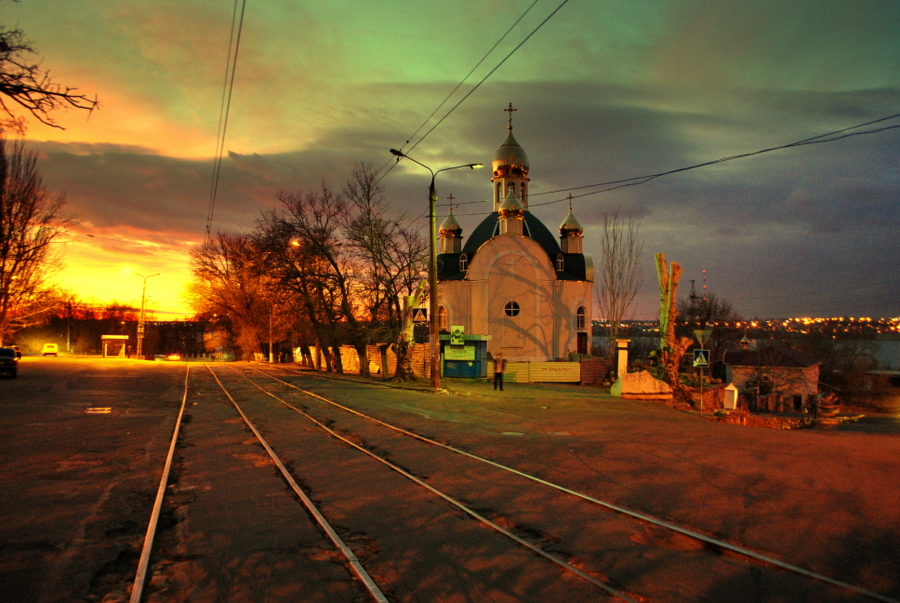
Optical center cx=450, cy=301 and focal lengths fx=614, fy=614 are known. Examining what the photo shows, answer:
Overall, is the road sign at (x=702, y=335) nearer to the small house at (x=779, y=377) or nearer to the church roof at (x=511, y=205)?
the small house at (x=779, y=377)

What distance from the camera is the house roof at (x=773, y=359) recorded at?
123 feet

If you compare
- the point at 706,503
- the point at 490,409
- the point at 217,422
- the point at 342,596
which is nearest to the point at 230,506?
the point at 342,596

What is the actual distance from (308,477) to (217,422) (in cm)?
718

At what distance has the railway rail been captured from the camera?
5.34 metres

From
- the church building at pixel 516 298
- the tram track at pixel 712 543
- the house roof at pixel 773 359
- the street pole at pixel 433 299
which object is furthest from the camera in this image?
the church building at pixel 516 298

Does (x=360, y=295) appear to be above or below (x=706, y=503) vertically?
above

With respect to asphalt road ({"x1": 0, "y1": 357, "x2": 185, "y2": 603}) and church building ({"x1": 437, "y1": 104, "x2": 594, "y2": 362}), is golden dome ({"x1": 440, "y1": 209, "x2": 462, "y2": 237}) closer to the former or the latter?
church building ({"x1": 437, "y1": 104, "x2": 594, "y2": 362})

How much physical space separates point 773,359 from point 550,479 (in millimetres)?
34321

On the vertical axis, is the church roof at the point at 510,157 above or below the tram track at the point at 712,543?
above

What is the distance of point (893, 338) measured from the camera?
162 m

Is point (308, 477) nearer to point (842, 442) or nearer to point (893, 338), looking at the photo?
point (842, 442)

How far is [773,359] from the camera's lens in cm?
3819

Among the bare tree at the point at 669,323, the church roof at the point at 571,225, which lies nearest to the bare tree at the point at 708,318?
the church roof at the point at 571,225

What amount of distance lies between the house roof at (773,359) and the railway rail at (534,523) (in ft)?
104
